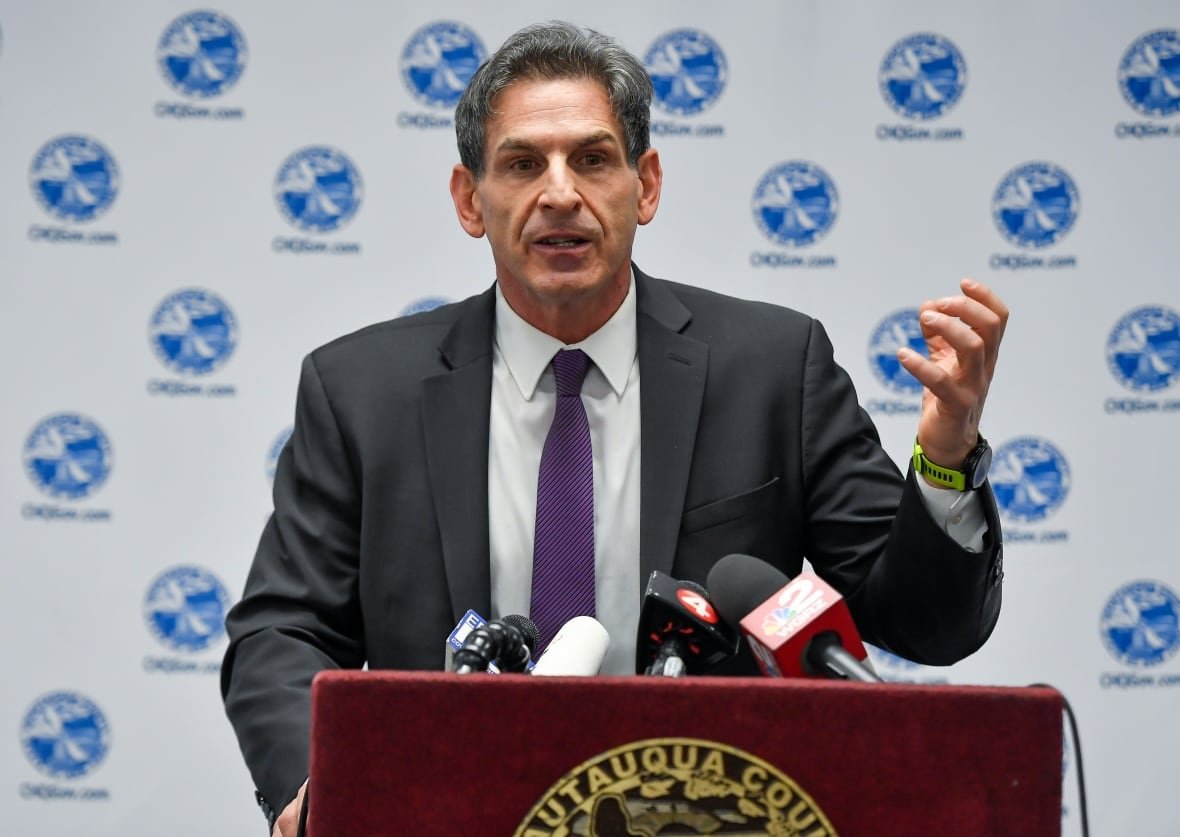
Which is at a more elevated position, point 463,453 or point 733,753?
point 463,453

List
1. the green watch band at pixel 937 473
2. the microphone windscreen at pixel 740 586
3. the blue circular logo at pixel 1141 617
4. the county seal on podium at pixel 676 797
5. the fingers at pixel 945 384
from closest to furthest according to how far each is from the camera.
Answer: the county seal on podium at pixel 676 797 < the microphone windscreen at pixel 740 586 < the fingers at pixel 945 384 < the green watch band at pixel 937 473 < the blue circular logo at pixel 1141 617

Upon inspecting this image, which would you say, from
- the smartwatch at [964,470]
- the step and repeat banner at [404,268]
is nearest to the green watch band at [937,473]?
the smartwatch at [964,470]

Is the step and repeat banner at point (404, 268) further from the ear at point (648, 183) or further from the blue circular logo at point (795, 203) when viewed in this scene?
the ear at point (648, 183)

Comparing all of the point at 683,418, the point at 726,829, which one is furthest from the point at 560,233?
the point at 726,829

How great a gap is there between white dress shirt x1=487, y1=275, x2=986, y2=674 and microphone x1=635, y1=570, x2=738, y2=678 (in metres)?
0.64

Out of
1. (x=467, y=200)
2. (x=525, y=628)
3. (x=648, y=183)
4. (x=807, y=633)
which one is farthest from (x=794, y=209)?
(x=807, y=633)

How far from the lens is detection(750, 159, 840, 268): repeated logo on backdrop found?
11.9ft

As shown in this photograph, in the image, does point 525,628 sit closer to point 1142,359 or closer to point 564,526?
point 564,526

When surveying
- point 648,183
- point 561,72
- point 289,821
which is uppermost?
point 561,72

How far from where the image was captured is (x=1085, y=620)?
3.62 m

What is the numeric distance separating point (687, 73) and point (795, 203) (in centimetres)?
46

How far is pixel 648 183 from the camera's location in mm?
2326

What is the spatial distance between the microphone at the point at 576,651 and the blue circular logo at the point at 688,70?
96.7 inches

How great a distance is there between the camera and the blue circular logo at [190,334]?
364 centimetres
